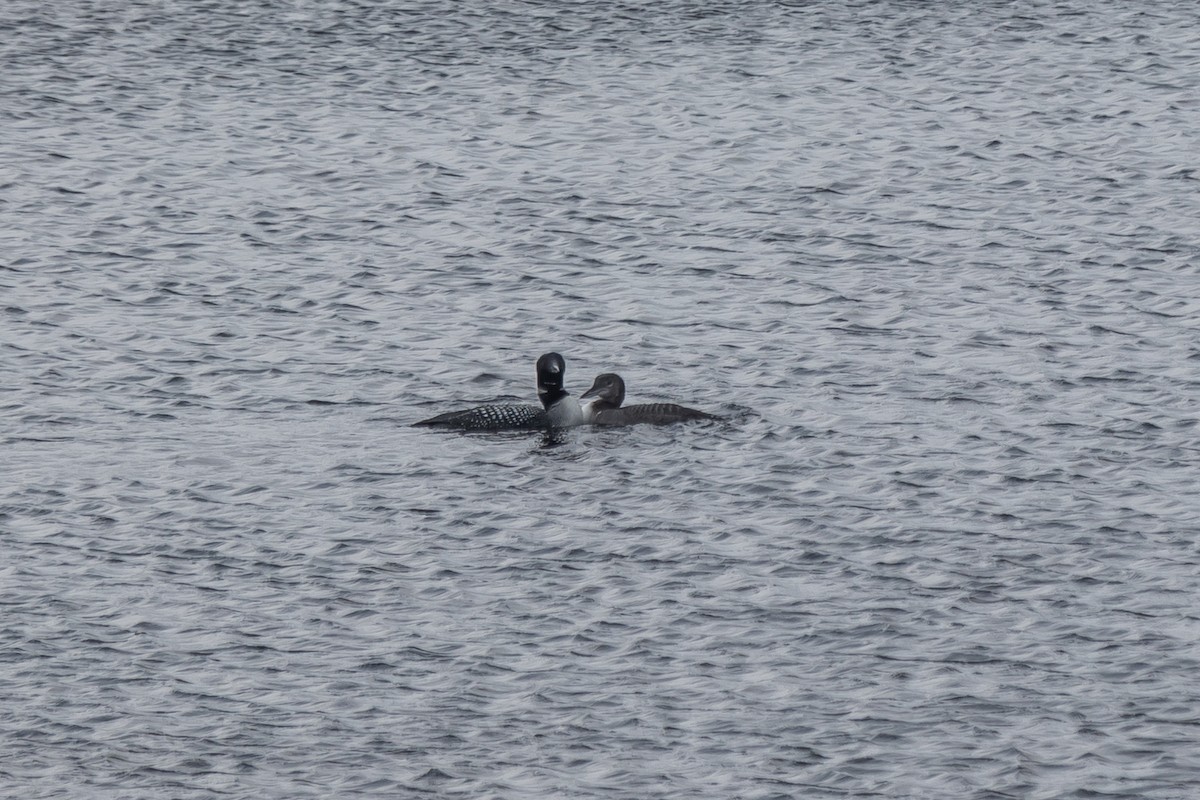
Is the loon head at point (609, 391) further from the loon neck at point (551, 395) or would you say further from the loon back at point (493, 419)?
the loon back at point (493, 419)

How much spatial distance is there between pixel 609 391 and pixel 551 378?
2.18ft

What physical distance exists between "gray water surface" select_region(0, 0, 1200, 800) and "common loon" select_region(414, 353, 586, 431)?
0.33m

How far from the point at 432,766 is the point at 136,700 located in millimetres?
2692

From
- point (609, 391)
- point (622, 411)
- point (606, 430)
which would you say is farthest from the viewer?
point (606, 430)

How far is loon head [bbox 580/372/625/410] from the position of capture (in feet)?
74.7

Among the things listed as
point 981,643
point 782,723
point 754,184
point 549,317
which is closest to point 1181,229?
point 754,184

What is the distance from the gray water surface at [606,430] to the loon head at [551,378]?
59 centimetres

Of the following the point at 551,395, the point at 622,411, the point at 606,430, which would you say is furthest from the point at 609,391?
the point at 551,395

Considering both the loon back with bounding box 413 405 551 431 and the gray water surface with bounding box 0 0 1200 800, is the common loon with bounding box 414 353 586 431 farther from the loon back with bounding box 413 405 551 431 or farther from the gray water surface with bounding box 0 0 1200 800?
the gray water surface with bounding box 0 0 1200 800

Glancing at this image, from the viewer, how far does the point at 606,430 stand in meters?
22.9

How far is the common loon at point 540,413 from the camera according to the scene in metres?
22.6

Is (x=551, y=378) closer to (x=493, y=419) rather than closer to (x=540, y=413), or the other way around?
(x=540, y=413)

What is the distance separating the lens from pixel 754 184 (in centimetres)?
3350

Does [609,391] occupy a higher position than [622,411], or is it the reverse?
[609,391]
